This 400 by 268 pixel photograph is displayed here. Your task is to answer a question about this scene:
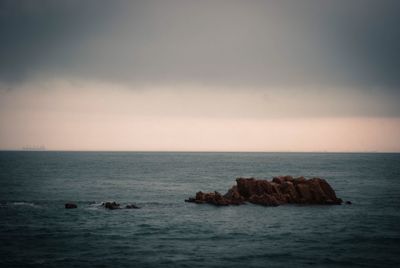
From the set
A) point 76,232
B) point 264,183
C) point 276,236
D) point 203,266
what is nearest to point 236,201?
point 264,183

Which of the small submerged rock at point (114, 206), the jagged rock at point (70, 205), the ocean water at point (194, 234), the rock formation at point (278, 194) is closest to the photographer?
the ocean water at point (194, 234)

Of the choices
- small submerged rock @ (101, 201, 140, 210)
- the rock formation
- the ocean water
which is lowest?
the ocean water

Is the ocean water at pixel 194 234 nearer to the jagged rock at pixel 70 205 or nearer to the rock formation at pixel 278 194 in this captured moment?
the jagged rock at pixel 70 205

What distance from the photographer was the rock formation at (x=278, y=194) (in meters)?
82.8

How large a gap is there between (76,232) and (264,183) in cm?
4100

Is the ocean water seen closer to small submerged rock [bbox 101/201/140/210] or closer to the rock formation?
small submerged rock [bbox 101/201/140/210]

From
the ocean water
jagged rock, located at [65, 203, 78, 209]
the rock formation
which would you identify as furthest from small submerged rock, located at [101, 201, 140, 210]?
the rock formation

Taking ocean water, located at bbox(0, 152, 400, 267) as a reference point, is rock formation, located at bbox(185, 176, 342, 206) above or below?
above

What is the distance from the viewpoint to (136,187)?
11931 cm

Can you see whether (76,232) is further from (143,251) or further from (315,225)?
(315,225)

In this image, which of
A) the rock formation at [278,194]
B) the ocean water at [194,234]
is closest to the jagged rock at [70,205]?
the ocean water at [194,234]

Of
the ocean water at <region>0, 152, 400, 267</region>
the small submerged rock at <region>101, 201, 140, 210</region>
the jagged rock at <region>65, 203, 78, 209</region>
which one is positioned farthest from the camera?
the small submerged rock at <region>101, 201, 140, 210</region>

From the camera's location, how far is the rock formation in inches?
3260

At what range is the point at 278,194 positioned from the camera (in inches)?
3337
